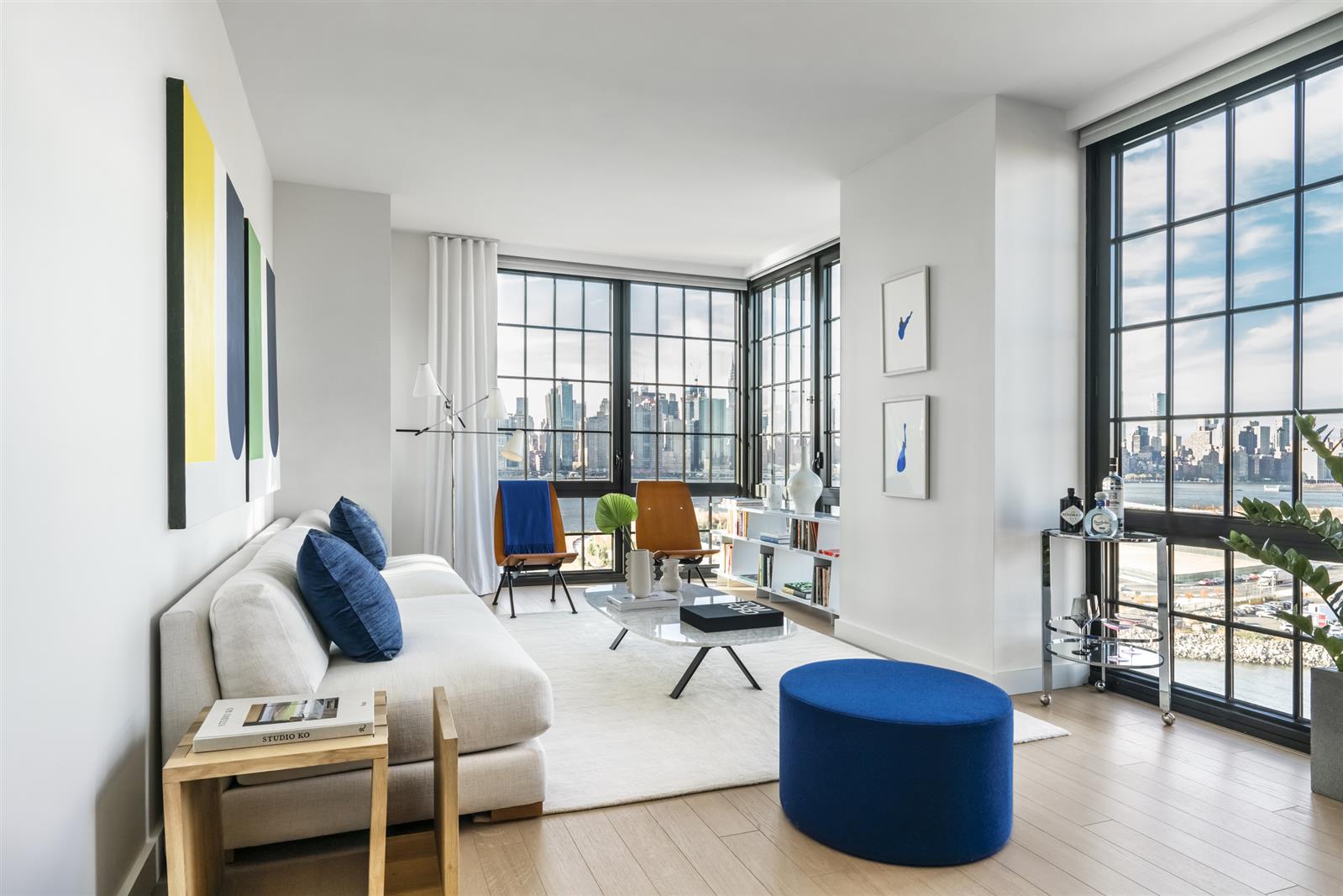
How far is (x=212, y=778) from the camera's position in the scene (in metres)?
1.78

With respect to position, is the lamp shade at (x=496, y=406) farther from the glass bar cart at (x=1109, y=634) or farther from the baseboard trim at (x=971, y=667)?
the glass bar cart at (x=1109, y=634)

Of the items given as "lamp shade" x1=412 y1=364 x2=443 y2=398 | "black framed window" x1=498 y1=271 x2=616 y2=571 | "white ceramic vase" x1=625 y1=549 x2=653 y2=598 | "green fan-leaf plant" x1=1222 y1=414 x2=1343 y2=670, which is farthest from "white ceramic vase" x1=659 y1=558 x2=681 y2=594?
"green fan-leaf plant" x1=1222 y1=414 x2=1343 y2=670

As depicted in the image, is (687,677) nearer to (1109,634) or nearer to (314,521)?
(1109,634)

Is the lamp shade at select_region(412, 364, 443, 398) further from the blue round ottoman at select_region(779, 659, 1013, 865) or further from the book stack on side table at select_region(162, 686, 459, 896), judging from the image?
the blue round ottoman at select_region(779, 659, 1013, 865)

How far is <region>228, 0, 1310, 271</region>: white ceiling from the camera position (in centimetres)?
312

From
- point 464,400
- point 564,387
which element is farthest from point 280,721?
point 564,387

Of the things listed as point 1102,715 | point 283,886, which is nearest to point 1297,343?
point 1102,715

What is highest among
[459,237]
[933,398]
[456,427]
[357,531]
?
[459,237]

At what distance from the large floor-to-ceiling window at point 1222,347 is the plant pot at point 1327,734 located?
0.45 metres

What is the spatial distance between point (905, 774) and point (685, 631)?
1.42 metres

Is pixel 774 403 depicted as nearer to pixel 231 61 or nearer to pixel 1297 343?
pixel 1297 343

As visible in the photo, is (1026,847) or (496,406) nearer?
(1026,847)

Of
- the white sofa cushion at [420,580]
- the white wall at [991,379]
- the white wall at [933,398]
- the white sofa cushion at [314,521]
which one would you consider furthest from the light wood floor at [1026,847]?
the white sofa cushion at [314,521]

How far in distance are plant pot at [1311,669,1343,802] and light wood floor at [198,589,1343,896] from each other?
61 millimetres
